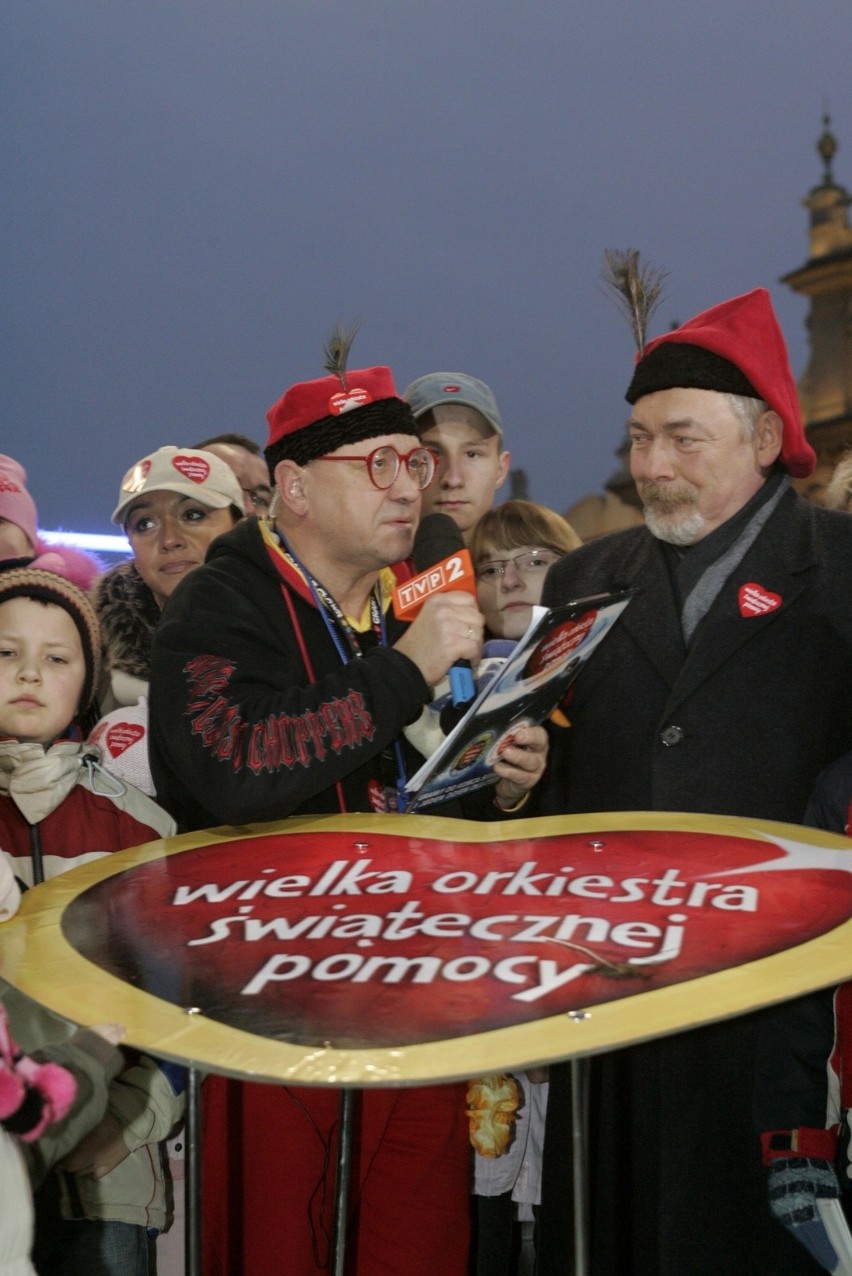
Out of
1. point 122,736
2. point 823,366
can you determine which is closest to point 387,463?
point 122,736

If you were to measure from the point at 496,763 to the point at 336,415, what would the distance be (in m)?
0.68

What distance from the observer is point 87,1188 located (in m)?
2.20

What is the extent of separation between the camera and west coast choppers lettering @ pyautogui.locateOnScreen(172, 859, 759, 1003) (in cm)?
Answer: 144

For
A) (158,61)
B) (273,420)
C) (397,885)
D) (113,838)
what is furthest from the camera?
(158,61)

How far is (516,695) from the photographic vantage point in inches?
82.3

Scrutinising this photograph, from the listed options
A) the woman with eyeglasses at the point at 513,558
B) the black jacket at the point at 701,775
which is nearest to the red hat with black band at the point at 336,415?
the black jacket at the point at 701,775

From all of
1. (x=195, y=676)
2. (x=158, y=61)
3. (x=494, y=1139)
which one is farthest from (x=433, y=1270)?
(x=158, y=61)

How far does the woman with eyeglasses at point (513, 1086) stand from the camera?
276cm

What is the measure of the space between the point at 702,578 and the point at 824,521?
248 mm

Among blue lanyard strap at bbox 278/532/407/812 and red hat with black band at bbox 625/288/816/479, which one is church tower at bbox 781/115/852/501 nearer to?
red hat with black band at bbox 625/288/816/479

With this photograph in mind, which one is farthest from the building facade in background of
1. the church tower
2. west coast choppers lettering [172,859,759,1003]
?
west coast choppers lettering [172,859,759,1003]

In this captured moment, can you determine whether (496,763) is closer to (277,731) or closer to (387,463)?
(277,731)

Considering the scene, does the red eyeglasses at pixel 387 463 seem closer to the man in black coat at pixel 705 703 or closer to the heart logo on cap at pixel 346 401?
the heart logo on cap at pixel 346 401

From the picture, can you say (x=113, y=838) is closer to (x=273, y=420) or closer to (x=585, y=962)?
(x=273, y=420)
